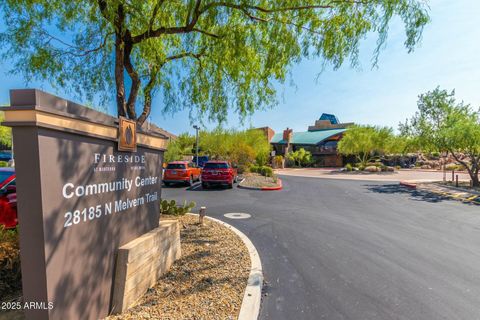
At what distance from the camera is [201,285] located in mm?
3516

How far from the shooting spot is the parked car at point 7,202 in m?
4.79

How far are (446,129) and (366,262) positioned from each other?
16238 millimetres

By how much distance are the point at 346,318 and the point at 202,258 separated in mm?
2501

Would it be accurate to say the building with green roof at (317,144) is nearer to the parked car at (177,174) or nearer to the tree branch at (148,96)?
the parked car at (177,174)

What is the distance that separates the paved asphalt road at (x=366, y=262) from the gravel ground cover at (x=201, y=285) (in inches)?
18.4

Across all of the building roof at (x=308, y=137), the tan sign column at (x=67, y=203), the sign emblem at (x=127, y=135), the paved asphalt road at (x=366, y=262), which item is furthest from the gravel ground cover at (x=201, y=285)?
the building roof at (x=308, y=137)

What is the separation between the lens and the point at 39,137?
6.70ft

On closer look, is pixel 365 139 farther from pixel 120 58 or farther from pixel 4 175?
pixel 4 175

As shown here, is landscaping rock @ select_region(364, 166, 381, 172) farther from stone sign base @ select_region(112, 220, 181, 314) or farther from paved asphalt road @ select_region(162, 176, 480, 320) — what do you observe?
stone sign base @ select_region(112, 220, 181, 314)

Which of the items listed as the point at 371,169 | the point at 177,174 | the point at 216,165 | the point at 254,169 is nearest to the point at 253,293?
the point at 216,165

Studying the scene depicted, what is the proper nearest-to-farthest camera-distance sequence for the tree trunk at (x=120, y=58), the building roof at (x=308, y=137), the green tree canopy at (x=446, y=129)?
1. the tree trunk at (x=120, y=58)
2. the green tree canopy at (x=446, y=129)
3. the building roof at (x=308, y=137)

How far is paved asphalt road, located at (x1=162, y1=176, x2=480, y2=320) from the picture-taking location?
3.19 m

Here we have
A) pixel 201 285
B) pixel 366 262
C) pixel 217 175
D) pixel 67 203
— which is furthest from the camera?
pixel 217 175

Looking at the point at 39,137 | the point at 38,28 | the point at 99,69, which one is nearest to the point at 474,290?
the point at 39,137
